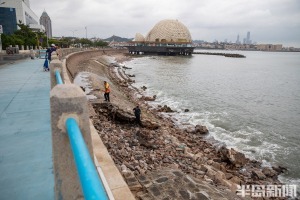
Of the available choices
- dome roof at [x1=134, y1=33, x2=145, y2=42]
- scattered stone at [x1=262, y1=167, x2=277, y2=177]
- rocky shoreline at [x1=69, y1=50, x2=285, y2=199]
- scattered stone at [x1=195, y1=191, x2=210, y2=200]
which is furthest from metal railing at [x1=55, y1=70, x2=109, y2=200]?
dome roof at [x1=134, y1=33, x2=145, y2=42]

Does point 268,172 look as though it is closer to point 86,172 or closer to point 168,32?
point 86,172

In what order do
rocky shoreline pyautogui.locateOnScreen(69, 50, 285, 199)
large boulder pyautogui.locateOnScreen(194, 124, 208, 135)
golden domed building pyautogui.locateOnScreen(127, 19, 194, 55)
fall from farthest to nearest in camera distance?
golden domed building pyautogui.locateOnScreen(127, 19, 194, 55) → large boulder pyautogui.locateOnScreen(194, 124, 208, 135) → rocky shoreline pyautogui.locateOnScreen(69, 50, 285, 199)

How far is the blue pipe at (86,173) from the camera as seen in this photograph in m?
1.07

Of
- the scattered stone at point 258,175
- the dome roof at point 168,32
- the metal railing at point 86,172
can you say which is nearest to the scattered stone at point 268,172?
the scattered stone at point 258,175

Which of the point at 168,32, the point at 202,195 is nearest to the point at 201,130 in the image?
the point at 202,195

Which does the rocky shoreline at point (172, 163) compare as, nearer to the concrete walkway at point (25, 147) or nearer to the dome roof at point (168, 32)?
the concrete walkway at point (25, 147)

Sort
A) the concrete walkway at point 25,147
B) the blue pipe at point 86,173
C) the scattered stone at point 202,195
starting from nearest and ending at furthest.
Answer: the blue pipe at point 86,173 < the concrete walkway at point 25,147 < the scattered stone at point 202,195

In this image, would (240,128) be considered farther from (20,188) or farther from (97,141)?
(20,188)

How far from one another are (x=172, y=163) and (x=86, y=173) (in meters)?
6.54

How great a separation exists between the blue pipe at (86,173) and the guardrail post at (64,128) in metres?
0.17

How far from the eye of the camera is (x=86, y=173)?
1159 mm

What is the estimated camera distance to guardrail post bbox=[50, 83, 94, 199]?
62.1 inches

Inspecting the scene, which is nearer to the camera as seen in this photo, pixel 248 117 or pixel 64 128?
pixel 64 128

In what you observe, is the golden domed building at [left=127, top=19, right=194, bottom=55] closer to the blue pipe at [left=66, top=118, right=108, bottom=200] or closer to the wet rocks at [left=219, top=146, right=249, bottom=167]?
the wet rocks at [left=219, top=146, right=249, bottom=167]
